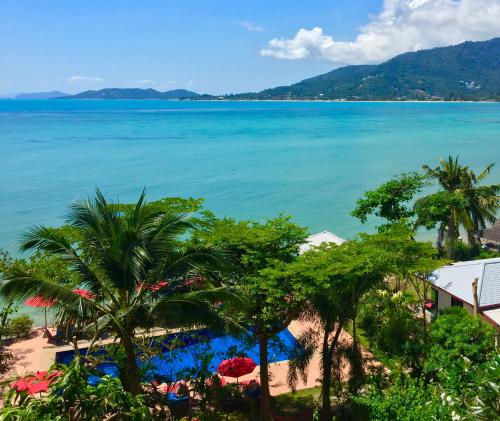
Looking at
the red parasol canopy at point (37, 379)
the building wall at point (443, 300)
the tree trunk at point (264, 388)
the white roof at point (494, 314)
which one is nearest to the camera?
the red parasol canopy at point (37, 379)

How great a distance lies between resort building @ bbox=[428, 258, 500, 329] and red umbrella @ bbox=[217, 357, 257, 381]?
6.93m

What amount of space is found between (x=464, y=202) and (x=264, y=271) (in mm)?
12927

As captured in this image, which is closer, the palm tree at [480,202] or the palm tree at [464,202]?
the palm tree at [464,202]

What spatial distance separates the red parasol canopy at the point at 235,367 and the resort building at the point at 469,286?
6.93m

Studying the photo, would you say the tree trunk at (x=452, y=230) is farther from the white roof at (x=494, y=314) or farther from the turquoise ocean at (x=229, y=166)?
the turquoise ocean at (x=229, y=166)

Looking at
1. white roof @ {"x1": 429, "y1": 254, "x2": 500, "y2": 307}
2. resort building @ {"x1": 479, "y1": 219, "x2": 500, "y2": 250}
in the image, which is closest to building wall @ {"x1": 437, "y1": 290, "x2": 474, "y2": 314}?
white roof @ {"x1": 429, "y1": 254, "x2": 500, "y2": 307}

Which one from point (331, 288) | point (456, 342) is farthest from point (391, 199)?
point (456, 342)

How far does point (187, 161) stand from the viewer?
5312 centimetres

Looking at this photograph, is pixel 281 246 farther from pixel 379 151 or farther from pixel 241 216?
pixel 379 151

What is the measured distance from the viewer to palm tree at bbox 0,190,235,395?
6770 mm

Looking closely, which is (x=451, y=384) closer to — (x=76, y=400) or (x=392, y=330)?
(x=392, y=330)

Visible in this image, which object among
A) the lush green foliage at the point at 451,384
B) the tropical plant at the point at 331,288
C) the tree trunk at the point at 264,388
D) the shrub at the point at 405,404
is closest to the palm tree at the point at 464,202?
the lush green foliage at the point at 451,384

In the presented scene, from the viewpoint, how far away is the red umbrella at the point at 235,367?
11.5 m

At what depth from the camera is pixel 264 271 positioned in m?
8.82
